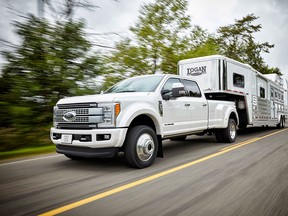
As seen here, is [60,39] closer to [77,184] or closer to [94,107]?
[94,107]

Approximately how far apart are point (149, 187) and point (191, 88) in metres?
3.81

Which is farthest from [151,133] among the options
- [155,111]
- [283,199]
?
[283,199]

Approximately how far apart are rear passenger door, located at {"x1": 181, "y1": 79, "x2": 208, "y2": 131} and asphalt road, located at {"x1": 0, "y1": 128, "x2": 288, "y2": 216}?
4.18ft

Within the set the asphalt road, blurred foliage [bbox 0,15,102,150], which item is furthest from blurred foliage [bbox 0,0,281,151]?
the asphalt road

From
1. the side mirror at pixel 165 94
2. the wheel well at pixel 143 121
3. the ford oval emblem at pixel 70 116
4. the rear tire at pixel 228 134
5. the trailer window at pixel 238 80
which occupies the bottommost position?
the rear tire at pixel 228 134

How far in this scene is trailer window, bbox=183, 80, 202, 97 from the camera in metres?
6.51

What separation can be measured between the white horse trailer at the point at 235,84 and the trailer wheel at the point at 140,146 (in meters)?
4.98

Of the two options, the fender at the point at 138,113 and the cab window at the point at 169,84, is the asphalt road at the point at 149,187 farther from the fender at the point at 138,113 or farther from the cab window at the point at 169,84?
the cab window at the point at 169,84

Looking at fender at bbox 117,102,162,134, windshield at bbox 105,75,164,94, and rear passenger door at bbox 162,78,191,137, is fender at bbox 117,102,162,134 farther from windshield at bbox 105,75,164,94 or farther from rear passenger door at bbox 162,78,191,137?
windshield at bbox 105,75,164,94

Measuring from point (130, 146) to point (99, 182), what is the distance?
3.00ft

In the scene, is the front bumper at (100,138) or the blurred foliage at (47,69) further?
the blurred foliage at (47,69)

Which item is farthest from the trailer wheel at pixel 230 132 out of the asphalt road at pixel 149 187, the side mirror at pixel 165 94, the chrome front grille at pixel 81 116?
the chrome front grille at pixel 81 116

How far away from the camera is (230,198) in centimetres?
301

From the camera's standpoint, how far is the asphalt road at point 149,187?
2.74 metres
